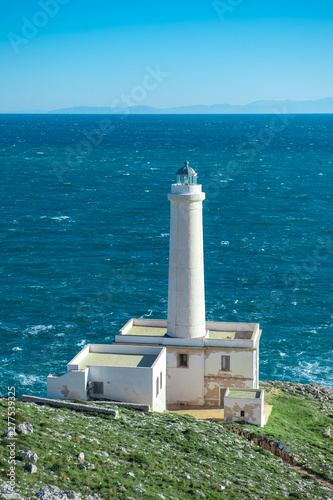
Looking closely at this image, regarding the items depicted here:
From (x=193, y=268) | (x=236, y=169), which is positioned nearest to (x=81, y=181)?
(x=236, y=169)

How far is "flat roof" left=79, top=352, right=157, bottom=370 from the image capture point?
1795 inches

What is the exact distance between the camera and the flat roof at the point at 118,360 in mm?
45594

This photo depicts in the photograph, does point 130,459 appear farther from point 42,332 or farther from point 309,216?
point 309,216

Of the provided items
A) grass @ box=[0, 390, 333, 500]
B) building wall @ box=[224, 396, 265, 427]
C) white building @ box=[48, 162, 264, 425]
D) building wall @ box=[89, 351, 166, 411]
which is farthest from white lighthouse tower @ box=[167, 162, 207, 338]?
grass @ box=[0, 390, 333, 500]

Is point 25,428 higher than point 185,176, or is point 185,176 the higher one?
point 185,176

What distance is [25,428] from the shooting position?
32750 mm

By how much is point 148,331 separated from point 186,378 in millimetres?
4727

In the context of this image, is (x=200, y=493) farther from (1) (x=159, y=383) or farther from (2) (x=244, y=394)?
(2) (x=244, y=394)

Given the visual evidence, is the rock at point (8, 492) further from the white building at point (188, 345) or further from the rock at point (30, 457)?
the white building at point (188, 345)

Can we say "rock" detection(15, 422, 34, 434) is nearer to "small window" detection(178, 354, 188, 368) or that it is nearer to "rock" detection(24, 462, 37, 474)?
"rock" detection(24, 462, 37, 474)

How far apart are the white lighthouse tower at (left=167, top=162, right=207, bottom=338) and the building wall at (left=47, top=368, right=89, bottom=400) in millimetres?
8664

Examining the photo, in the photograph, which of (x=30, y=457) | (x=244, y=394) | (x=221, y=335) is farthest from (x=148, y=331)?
(x=30, y=457)

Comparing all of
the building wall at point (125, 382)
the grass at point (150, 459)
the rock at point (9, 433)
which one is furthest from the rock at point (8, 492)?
the building wall at point (125, 382)

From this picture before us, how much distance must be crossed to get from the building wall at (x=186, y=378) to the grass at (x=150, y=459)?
5.20 meters
